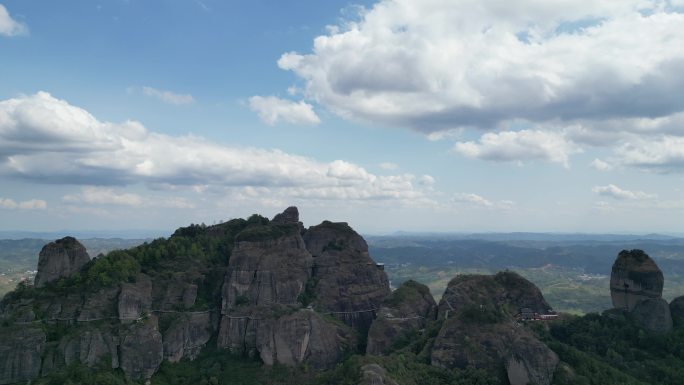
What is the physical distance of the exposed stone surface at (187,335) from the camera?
65.6 metres

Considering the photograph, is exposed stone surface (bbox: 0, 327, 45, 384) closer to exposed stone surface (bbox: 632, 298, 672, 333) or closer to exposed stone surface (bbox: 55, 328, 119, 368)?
exposed stone surface (bbox: 55, 328, 119, 368)

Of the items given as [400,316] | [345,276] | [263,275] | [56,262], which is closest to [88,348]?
[56,262]

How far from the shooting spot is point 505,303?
7662 cm

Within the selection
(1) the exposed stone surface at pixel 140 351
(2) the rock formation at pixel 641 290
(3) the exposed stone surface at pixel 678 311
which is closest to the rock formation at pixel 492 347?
(2) the rock formation at pixel 641 290

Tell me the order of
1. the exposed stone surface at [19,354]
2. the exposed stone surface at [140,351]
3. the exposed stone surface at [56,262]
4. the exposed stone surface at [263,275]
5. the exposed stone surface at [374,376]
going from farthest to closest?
the exposed stone surface at [263,275] < the exposed stone surface at [56,262] < the exposed stone surface at [140,351] < the exposed stone surface at [19,354] < the exposed stone surface at [374,376]

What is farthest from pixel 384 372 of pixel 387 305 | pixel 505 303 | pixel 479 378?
pixel 505 303

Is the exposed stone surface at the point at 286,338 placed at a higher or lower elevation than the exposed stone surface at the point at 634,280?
lower

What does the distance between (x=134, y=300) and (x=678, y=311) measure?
245ft

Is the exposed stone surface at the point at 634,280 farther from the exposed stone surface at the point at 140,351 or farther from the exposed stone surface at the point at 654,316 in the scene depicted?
the exposed stone surface at the point at 140,351

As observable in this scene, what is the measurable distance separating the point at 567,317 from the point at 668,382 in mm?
18899

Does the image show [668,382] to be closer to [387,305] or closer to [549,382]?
[549,382]

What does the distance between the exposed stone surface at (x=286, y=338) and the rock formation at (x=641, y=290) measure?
4054 cm

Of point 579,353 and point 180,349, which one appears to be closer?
point 579,353

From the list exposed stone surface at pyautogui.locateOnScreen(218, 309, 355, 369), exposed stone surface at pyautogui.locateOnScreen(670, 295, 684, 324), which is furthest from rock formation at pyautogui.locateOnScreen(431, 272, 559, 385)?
exposed stone surface at pyautogui.locateOnScreen(670, 295, 684, 324)
